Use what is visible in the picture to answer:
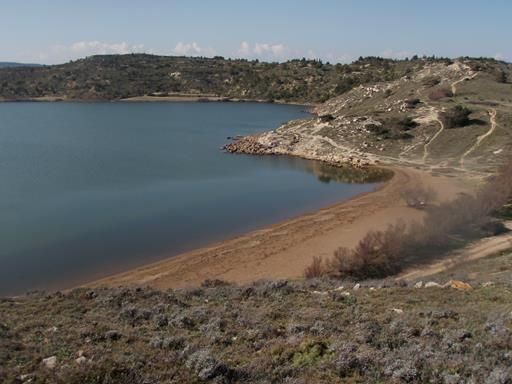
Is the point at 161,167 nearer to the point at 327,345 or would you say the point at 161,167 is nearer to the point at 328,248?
the point at 328,248

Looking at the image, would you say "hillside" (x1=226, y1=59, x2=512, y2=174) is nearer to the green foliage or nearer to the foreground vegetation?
the green foliage

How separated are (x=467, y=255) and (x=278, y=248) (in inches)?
424

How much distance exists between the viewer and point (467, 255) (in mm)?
27328

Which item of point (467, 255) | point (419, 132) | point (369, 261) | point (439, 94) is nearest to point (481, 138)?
point (419, 132)

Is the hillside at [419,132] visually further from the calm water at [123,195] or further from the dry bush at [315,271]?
the dry bush at [315,271]

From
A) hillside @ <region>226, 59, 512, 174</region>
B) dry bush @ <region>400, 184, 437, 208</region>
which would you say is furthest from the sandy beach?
hillside @ <region>226, 59, 512, 174</region>

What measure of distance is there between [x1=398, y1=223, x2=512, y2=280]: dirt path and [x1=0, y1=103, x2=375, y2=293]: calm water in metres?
14.2

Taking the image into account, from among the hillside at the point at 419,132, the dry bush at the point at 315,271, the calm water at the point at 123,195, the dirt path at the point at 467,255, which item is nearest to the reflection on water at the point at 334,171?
the calm water at the point at 123,195

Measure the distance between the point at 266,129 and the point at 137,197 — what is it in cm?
5333

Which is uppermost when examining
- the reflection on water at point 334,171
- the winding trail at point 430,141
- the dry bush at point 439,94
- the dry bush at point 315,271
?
the dry bush at point 439,94

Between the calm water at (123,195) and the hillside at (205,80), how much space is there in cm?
6755

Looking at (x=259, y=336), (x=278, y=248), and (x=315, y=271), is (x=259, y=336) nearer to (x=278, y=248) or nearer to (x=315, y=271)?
(x=315, y=271)

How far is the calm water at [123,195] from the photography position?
3052 centimetres

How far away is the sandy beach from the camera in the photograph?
27.1m
